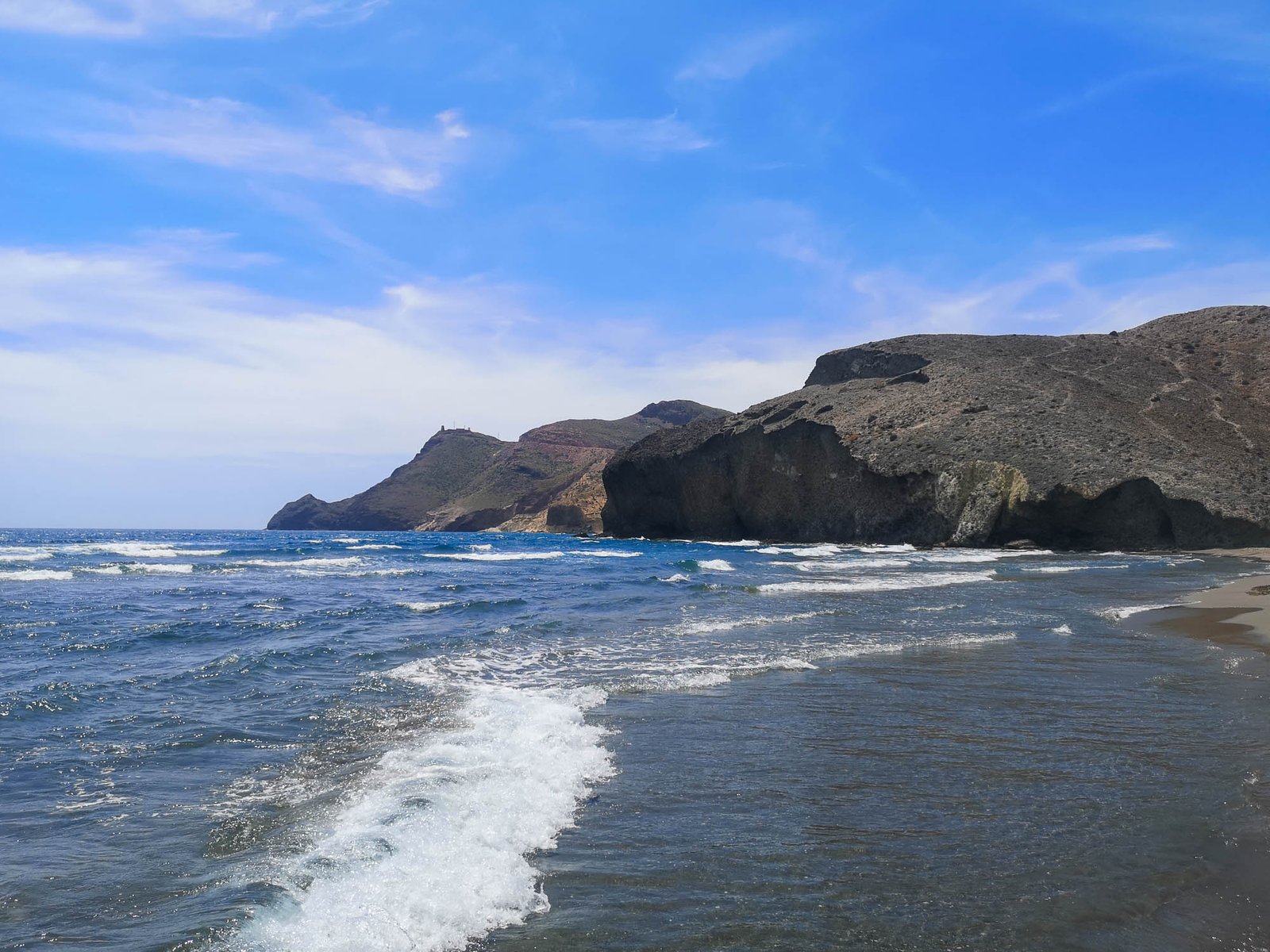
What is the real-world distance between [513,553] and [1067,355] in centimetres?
4368

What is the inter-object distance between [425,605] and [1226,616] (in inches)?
650

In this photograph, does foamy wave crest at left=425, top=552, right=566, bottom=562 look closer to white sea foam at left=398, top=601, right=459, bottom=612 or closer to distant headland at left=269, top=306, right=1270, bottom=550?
white sea foam at left=398, top=601, right=459, bottom=612

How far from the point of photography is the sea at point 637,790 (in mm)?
3928

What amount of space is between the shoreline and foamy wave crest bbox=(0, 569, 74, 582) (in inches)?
1303

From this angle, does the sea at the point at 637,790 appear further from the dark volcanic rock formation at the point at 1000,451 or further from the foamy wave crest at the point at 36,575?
the dark volcanic rock formation at the point at 1000,451

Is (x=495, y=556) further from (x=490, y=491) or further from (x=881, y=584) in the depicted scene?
(x=490, y=491)

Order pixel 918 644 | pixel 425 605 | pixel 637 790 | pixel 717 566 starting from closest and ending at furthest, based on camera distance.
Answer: pixel 637 790, pixel 918 644, pixel 425 605, pixel 717 566

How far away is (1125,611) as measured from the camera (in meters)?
16.9

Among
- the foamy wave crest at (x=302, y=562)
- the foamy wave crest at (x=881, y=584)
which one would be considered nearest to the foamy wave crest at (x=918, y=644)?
the foamy wave crest at (x=881, y=584)

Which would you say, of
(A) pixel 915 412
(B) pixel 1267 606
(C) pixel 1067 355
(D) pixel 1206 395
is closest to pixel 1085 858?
(B) pixel 1267 606

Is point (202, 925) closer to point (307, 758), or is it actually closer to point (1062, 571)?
point (307, 758)

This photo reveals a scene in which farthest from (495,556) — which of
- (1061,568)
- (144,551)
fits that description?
(1061,568)

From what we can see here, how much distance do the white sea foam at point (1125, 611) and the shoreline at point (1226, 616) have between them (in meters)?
0.28

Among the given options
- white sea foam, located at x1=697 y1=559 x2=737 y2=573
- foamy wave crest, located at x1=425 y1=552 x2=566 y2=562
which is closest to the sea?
white sea foam, located at x1=697 y1=559 x2=737 y2=573
